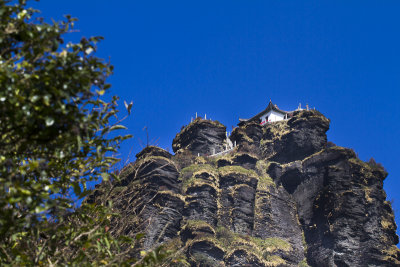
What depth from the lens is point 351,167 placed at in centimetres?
6219

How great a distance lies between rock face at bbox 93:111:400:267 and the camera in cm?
5422

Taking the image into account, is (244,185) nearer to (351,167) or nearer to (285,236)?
(285,236)

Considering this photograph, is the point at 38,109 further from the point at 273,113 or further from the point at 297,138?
the point at 273,113

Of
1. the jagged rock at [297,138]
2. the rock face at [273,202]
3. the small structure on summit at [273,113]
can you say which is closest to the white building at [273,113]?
the small structure on summit at [273,113]

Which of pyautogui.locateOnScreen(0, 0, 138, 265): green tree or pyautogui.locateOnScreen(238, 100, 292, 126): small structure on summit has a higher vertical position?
pyautogui.locateOnScreen(238, 100, 292, 126): small structure on summit

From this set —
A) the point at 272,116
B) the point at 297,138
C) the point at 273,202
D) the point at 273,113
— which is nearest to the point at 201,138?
the point at 297,138

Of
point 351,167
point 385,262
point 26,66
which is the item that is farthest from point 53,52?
point 351,167

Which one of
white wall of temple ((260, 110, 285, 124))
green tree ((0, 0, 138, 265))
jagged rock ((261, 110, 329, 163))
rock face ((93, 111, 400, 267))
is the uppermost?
white wall of temple ((260, 110, 285, 124))

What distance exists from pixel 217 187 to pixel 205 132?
49.2 ft

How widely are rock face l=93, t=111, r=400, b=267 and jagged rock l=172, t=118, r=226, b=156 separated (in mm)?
254

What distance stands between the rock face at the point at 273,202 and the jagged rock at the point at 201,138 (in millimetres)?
254

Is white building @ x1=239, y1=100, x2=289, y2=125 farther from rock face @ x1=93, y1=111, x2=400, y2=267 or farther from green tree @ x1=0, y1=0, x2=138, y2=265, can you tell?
green tree @ x1=0, y1=0, x2=138, y2=265

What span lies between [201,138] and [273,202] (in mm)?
17542

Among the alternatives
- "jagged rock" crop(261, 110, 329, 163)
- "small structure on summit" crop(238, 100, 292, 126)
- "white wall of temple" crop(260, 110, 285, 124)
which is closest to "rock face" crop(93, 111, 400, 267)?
"jagged rock" crop(261, 110, 329, 163)
